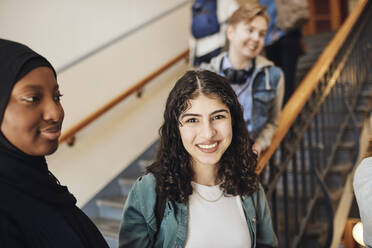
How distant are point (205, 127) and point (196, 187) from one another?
24 centimetres

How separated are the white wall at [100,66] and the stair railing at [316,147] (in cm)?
156

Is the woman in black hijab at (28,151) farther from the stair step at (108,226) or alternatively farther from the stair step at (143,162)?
the stair step at (143,162)

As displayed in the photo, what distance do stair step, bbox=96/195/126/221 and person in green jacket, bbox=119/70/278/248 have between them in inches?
76.7

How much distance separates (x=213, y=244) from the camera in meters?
1.16

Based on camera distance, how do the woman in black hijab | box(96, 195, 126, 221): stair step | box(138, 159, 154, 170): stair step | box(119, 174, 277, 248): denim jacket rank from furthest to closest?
box(138, 159, 154, 170): stair step < box(96, 195, 126, 221): stair step < box(119, 174, 277, 248): denim jacket < the woman in black hijab

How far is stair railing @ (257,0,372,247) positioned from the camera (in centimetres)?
205

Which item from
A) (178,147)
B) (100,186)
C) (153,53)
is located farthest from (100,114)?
(178,147)

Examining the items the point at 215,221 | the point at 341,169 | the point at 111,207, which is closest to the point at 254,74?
the point at 215,221

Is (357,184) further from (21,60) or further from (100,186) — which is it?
(100,186)

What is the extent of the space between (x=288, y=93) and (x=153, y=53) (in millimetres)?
1725

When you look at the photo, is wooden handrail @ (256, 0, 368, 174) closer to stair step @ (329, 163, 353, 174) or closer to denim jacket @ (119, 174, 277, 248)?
denim jacket @ (119, 174, 277, 248)

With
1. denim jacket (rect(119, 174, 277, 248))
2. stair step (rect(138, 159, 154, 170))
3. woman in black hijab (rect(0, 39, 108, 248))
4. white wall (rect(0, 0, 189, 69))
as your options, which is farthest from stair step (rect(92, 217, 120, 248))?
woman in black hijab (rect(0, 39, 108, 248))

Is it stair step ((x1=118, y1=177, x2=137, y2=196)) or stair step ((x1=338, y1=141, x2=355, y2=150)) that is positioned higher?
stair step ((x1=338, y1=141, x2=355, y2=150))

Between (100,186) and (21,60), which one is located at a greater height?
(21,60)
